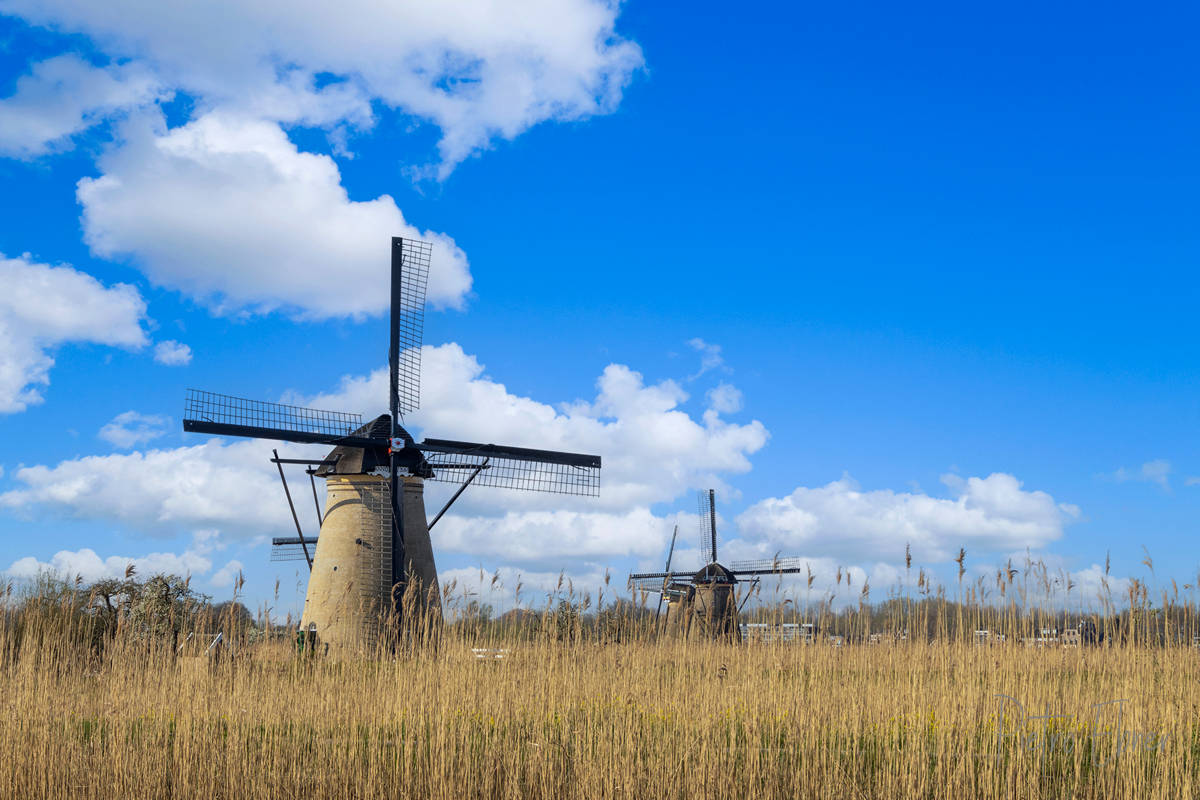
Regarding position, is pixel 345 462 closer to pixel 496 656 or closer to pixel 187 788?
pixel 496 656

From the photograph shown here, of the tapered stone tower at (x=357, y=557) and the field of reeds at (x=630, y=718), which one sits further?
the tapered stone tower at (x=357, y=557)

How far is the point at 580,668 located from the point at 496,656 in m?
0.93

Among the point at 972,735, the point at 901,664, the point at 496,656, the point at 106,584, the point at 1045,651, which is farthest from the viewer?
the point at 106,584

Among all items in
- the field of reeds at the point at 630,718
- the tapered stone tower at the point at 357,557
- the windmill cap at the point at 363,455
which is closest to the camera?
the field of reeds at the point at 630,718

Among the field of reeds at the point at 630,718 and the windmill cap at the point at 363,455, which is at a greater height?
the windmill cap at the point at 363,455

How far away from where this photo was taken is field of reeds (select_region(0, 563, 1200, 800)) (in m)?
5.68

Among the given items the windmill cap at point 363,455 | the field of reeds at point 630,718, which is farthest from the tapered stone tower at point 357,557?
the field of reeds at point 630,718

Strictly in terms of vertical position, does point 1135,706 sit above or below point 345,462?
below

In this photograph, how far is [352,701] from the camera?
7469 millimetres

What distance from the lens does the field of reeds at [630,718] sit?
568 centimetres

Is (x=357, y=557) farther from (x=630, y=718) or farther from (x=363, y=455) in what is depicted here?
(x=630, y=718)

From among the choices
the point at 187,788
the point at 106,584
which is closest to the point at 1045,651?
the point at 187,788

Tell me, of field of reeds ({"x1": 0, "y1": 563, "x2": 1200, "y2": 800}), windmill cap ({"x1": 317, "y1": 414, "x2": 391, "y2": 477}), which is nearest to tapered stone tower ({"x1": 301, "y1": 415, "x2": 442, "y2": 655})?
windmill cap ({"x1": 317, "y1": 414, "x2": 391, "y2": 477})

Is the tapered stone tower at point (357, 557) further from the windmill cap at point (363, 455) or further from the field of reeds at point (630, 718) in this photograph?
the field of reeds at point (630, 718)
